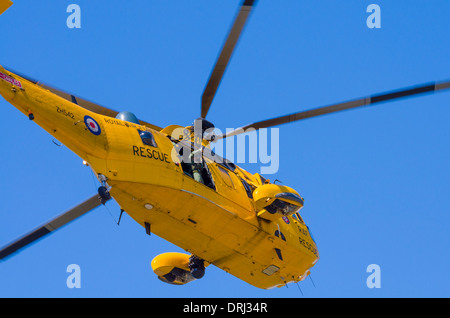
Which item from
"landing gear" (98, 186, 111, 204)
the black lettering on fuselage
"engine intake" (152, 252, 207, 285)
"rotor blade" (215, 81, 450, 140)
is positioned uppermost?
"rotor blade" (215, 81, 450, 140)

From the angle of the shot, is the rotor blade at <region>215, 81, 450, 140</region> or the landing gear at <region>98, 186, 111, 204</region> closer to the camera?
the landing gear at <region>98, 186, 111, 204</region>

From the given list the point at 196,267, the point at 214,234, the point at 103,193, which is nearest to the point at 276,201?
the point at 214,234

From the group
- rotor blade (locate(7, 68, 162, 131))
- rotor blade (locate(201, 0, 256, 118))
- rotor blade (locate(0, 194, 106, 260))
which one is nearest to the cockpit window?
rotor blade (locate(201, 0, 256, 118))

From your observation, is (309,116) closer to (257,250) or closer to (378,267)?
(257,250)

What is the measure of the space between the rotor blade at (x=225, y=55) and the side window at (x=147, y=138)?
1.57 metres

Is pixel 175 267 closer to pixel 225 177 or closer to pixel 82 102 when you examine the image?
pixel 225 177

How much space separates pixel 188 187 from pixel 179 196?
A: 34 centimetres

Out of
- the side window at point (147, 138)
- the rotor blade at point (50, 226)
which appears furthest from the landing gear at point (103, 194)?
the rotor blade at point (50, 226)

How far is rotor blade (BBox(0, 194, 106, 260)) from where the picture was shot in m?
16.8

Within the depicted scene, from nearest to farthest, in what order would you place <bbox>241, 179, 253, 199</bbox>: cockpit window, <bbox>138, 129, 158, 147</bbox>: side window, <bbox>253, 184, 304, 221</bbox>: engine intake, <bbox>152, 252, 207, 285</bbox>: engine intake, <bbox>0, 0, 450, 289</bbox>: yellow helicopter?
<bbox>0, 0, 450, 289</bbox>: yellow helicopter
<bbox>138, 129, 158, 147</bbox>: side window
<bbox>253, 184, 304, 221</bbox>: engine intake
<bbox>241, 179, 253, 199</bbox>: cockpit window
<bbox>152, 252, 207, 285</bbox>: engine intake

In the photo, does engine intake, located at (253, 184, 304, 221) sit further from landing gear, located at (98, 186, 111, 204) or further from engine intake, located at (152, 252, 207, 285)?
landing gear, located at (98, 186, 111, 204)

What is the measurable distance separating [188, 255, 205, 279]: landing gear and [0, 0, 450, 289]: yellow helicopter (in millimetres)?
33

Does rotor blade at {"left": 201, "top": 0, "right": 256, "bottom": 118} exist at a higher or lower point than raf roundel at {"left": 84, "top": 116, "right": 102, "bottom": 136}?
higher
